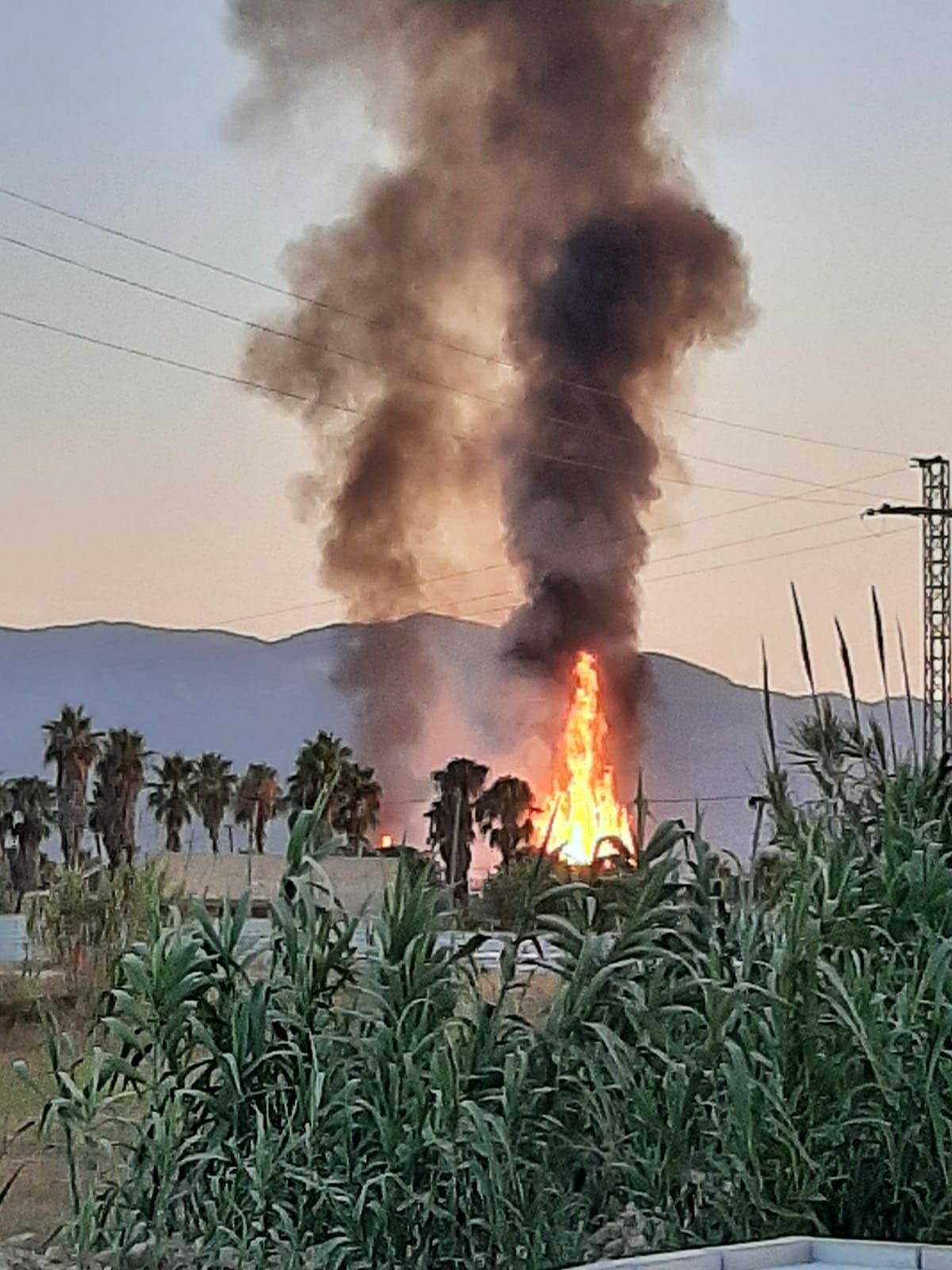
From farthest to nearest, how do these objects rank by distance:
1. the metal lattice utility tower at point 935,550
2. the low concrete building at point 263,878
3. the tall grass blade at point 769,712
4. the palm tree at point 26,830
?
the metal lattice utility tower at point 935,550, the palm tree at point 26,830, the tall grass blade at point 769,712, the low concrete building at point 263,878

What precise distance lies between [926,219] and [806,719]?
9.57 metres

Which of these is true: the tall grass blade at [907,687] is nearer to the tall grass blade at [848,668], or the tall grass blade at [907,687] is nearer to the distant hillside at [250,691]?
the tall grass blade at [848,668]

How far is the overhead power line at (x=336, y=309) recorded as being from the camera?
1484 centimetres

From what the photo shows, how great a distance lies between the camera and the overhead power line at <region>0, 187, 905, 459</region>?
584 inches

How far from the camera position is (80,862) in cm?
559

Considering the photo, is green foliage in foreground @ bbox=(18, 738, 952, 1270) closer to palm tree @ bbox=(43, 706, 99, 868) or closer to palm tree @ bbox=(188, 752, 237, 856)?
palm tree @ bbox=(188, 752, 237, 856)

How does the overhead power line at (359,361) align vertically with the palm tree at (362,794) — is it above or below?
above

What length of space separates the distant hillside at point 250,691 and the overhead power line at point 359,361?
6.61ft

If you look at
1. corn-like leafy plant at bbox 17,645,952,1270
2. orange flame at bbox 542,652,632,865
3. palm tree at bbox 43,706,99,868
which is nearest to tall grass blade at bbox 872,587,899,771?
corn-like leafy plant at bbox 17,645,952,1270

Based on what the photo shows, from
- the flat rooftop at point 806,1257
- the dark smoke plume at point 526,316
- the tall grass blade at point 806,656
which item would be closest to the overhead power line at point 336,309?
the dark smoke plume at point 526,316

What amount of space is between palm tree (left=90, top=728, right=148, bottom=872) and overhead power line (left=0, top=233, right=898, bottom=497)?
386 cm

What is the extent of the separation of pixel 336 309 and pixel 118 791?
756cm

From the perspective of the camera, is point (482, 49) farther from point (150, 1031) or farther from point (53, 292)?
point (150, 1031)

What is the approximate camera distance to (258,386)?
19.9 m
